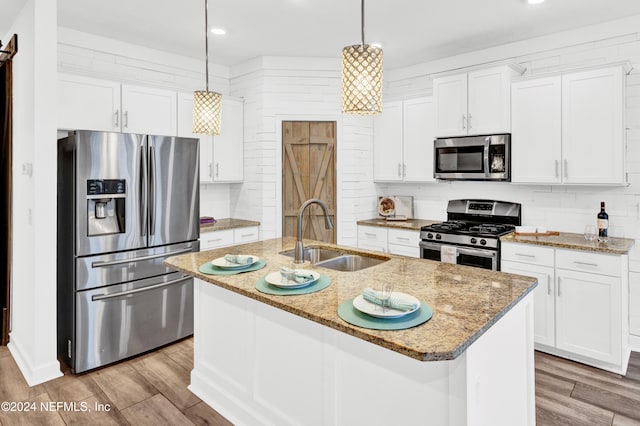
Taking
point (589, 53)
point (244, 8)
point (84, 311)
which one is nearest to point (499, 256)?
point (589, 53)

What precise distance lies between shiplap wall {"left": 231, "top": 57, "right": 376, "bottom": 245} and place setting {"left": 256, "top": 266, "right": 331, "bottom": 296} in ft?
8.22

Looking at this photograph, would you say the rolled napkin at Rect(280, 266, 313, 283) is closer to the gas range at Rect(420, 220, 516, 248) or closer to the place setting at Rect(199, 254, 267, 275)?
the place setting at Rect(199, 254, 267, 275)

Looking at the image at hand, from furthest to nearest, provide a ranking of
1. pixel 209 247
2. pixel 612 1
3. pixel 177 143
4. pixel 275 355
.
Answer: pixel 209 247
pixel 177 143
pixel 612 1
pixel 275 355

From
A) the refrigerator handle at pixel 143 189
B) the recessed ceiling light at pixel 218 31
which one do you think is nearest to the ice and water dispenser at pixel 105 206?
the refrigerator handle at pixel 143 189

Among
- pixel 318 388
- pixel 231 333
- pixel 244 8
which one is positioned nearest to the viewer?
pixel 318 388

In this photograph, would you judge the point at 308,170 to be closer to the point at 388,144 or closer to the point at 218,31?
the point at 388,144

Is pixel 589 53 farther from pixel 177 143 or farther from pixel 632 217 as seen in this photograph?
pixel 177 143

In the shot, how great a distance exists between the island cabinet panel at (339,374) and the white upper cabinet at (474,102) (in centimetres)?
223

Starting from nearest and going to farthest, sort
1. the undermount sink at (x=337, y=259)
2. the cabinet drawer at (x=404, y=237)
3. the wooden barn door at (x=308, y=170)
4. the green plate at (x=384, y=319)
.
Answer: the green plate at (x=384, y=319) → the undermount sink at (x=337, y=259) → the cabinet drawer at (x=404, y=237) → the wooden barn door at (x=308, y=170)

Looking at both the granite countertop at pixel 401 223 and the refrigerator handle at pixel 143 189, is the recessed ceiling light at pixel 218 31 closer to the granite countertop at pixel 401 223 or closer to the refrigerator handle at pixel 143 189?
the refrigerator handle at pixel 143 189

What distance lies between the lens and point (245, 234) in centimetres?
436

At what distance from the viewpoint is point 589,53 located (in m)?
3.47

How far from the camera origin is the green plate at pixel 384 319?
1415 millimetres

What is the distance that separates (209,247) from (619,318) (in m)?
3.48
